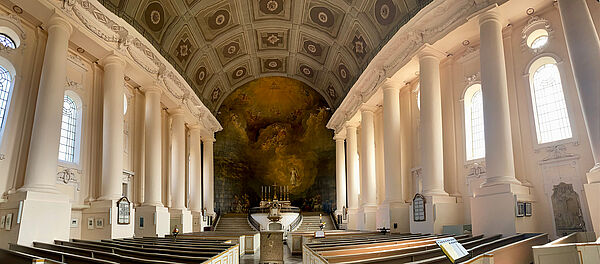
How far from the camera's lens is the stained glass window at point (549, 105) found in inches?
438

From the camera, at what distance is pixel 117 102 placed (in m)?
14.0

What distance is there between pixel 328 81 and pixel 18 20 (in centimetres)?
1777

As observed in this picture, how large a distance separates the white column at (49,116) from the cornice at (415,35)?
10.4 m

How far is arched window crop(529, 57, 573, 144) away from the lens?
11141mm

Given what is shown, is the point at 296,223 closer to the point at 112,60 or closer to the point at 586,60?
the point at 112,60

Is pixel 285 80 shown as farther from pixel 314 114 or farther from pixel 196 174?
pixel 196 174

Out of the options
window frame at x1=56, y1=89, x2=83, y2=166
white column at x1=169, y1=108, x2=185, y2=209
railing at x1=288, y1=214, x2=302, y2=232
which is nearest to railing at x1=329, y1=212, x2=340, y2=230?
railing at x1=288, y1=214, x2=302, y2=232

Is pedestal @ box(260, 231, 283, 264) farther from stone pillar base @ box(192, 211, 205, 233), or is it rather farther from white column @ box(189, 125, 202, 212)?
white column @ box(189, 125, 202, 212)

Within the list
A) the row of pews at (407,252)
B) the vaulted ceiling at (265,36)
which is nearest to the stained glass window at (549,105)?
the row of pews at (407,252)

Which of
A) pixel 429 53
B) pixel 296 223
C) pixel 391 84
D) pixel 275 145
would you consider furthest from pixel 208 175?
pixel 429 53

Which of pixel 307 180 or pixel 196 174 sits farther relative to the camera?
pixel 307 180

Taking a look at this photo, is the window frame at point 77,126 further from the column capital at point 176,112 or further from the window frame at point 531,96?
the window frame at point 531,96

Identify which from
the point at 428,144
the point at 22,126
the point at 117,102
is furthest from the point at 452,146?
the point at 22,126

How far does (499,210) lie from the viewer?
33.0 feet
